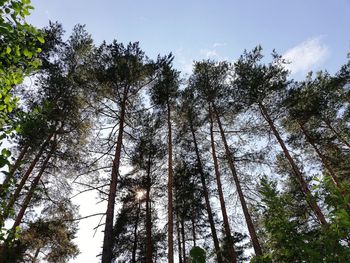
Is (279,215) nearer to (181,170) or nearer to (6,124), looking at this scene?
(6,124)

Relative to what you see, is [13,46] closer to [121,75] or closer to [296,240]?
[296,240]

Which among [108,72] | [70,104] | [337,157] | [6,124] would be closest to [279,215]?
[6,124]

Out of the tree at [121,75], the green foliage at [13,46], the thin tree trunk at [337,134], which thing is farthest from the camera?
the thin tree trunk at [337,134]

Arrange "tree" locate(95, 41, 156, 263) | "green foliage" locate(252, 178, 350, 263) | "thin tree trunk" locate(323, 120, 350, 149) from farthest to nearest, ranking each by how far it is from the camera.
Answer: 1. "thin tree trunk" locate(323, 120, 350, 149)
2. "tree" locate(95, 41, 156, 263)
3. "green foliage" locate(252, 178, 350, 263)

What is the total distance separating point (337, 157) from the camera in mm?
16641

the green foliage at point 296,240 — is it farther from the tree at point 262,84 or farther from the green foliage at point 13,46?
the tree at point 262,84

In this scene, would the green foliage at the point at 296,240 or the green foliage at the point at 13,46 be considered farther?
the green foliage at the point at 296,240

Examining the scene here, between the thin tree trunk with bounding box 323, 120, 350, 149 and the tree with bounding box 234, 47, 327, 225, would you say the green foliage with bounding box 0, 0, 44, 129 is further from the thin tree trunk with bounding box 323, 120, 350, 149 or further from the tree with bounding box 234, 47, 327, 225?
the thin tree trunk with bounding box 323, 120, 350, 149

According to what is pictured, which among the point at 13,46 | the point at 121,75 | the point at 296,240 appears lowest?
A: the point at 296,240

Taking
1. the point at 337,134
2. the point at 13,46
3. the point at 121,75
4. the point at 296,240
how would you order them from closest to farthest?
1. the point at 13,46
2. the point at 296,240
3. the point at 121,75
4. the point at 337,134

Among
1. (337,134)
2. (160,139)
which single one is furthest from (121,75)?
(337,134)

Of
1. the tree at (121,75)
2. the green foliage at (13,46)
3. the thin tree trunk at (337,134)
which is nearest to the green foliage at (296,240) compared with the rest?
the green foliage at (13,46)

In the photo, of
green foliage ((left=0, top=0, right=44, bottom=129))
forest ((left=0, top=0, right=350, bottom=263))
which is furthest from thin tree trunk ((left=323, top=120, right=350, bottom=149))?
green foliage ((left=0, top=0, right=44, bottom=129))

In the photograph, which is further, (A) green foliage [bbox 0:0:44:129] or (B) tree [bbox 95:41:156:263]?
(B) tree [bbox 95:41:156:263]
